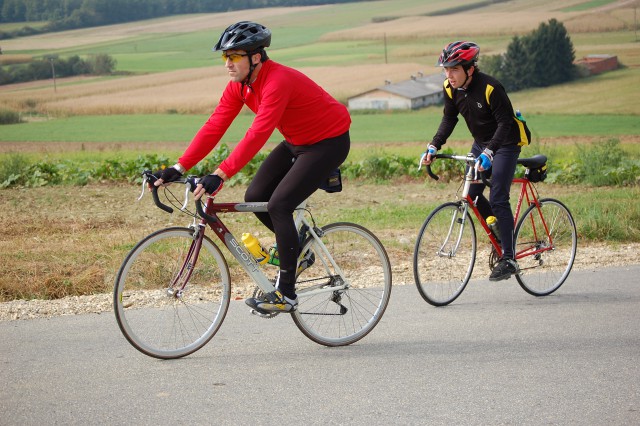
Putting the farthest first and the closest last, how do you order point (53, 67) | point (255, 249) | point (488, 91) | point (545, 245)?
point (53, 67) → point (545, 245) → point (488, 91) → point (255, 249)

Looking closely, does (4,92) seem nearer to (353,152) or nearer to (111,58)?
(111,58)

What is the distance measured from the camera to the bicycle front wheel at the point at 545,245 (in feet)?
26.2

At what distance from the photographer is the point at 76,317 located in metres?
6.96

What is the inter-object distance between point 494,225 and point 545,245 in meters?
0.69

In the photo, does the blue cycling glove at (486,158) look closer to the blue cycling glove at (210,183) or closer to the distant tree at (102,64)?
the blue cycling glove at (210,183)

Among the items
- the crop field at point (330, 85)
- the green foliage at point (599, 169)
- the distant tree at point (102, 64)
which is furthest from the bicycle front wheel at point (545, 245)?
the distant tree at point (102, 64)

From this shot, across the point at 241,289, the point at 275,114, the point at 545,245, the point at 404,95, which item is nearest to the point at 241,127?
the point at 404,95

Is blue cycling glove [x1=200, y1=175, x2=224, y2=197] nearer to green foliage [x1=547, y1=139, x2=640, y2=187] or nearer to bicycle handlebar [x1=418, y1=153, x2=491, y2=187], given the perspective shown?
bicycle handlebar [x1=418, y1=153, x2=491, y2=187]

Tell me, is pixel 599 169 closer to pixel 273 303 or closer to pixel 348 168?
pixel 348 168

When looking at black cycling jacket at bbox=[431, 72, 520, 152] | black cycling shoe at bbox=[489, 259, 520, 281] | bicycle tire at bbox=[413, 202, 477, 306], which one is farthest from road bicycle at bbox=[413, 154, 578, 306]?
black cycling jacket at bbox=[431, 72, 520, 152]

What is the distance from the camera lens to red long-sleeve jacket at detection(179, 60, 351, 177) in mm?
5812

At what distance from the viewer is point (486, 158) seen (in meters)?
7.25

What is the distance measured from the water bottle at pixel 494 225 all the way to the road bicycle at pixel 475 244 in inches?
1.0

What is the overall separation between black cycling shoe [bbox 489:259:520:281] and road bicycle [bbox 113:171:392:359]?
1.26 meters
